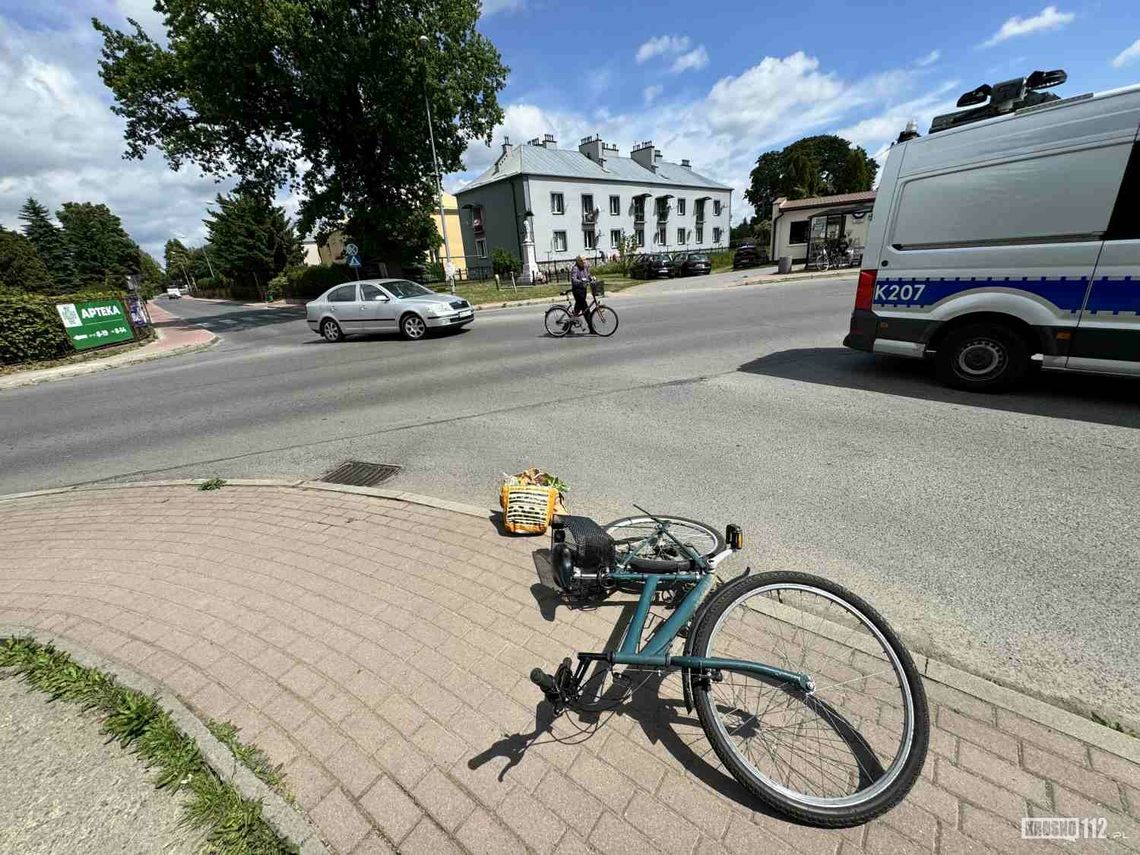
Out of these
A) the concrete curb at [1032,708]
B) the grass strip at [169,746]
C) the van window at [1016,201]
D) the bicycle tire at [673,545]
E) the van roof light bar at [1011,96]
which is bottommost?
the concrete curb at [1032,708]

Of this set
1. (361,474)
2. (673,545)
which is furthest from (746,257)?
(673,545)

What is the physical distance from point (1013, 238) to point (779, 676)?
19.3ft

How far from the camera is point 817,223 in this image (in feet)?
90.6

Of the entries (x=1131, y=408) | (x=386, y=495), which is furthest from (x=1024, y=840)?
(x=1131, y=408)

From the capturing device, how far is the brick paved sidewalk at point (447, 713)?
5.58ft

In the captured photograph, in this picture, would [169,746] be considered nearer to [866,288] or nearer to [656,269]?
[866,288]

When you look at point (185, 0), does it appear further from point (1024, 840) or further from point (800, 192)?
point (800, 192)

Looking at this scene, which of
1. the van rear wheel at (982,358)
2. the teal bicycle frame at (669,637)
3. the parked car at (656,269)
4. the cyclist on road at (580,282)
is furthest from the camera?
the parked car at (656,269)

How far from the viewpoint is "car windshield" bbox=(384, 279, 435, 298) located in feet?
46.1

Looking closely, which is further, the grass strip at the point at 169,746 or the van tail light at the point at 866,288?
the van tail light at the point at 866,288

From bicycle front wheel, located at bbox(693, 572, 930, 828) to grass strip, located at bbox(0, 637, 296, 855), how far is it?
5.58 feet

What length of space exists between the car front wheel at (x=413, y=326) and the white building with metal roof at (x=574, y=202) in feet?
71.8

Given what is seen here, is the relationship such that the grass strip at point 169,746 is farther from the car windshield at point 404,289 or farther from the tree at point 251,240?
the tree at point 251,240

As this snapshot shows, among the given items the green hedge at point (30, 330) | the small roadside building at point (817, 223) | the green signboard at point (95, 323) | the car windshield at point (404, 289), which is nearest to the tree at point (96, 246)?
the green signboard at point (95, 323)
